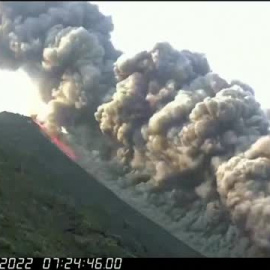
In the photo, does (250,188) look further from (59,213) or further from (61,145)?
(61,145)

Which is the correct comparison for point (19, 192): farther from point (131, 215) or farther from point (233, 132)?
point (233, 132)

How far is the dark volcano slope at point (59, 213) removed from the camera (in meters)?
37.7

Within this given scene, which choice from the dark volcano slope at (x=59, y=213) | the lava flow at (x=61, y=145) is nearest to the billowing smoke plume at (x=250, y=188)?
the dark volcano slope at (x=59, y=213)

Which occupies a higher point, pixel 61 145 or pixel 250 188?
pixel 61 145

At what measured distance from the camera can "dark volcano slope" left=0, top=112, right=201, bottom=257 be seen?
37.7 meters

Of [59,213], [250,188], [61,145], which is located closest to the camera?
[59,213]

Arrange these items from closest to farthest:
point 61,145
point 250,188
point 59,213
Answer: point 59,213, point 250,188, point 61,145

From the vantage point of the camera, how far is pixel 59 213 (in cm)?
4475

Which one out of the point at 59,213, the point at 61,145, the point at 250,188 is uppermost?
the point at 61,145

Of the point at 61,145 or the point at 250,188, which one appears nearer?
the point at 250,188

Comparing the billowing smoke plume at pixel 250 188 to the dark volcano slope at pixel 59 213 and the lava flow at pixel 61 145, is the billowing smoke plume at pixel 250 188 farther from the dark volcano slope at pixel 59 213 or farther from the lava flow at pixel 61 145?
the lava flow at pixel 61 145

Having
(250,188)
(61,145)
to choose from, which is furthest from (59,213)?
(61,145)

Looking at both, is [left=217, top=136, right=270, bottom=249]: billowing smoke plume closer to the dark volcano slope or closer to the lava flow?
the dark volcano slope

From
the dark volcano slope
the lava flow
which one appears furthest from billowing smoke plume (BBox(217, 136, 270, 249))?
the lava flow
